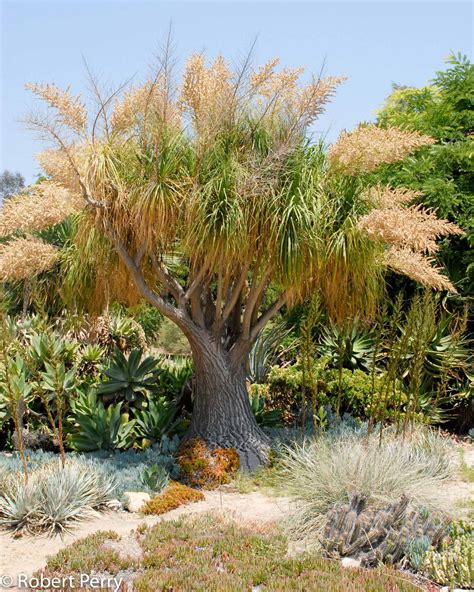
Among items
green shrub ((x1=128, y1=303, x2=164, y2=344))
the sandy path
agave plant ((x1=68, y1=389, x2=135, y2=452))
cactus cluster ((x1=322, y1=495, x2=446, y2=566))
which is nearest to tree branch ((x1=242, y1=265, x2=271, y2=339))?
agave plant ((x1=68, y1=389, x2=135, y2=452))

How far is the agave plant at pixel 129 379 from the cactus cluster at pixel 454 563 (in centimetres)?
493

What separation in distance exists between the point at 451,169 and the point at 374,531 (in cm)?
784

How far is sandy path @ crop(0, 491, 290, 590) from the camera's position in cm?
570

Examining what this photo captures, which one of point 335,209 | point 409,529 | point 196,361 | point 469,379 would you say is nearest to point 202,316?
point 196,361

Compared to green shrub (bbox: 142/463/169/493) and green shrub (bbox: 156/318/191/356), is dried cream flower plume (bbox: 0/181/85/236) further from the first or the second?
green shrub (bbox: 156/318/191/356)

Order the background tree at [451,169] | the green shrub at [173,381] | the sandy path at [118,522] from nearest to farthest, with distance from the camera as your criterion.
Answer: the sandy path at [118,522]
the green shrub at [173,381]
the background tree at [451,169]

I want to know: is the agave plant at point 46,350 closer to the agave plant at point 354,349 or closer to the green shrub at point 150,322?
the agave plant at point 354,349

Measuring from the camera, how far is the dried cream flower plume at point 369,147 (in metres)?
7.86

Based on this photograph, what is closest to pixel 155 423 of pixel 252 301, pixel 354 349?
pixel 252 301

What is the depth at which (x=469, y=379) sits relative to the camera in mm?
11164

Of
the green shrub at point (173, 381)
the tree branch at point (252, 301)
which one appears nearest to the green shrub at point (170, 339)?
the green shrub at point (173, 381)

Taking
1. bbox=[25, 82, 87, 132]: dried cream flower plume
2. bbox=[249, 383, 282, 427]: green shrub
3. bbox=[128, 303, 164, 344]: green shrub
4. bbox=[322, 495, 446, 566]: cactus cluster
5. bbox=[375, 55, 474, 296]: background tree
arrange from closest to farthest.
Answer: bbox=[322, 495, 446, 566]: cactus cluster
bbox=[25, 82, 87, 132]: dried cream flower plume
bbox=[249, 383, 282, 427]: green shrub
bbox=[375, 55, 474, 296]: background tree
bbox=[128, 303, 164, 344]: green shrub

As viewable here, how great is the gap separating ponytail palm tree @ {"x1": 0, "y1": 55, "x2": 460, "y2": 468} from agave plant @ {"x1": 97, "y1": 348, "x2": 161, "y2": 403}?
1.13 metres

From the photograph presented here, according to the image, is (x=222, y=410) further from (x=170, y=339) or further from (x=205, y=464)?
(x=170, y=339)
